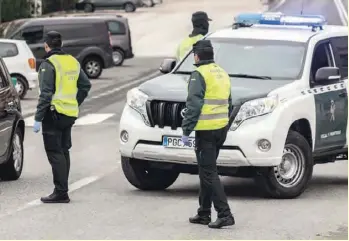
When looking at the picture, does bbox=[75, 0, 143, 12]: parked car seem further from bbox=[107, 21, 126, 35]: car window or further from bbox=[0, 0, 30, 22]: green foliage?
bbox=[107, 21, 126, 35]: car window

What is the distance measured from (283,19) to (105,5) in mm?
52994

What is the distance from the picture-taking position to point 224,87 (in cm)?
981

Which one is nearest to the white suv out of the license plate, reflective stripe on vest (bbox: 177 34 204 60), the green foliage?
the license plate

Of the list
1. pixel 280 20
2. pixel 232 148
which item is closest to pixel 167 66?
pixel 280 20

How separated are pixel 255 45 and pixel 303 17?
2.76 ft

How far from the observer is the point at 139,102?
38.6ft

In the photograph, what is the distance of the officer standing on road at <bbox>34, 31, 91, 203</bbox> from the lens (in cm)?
1108

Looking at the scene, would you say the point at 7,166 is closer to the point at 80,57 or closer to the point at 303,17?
the point at 303,17


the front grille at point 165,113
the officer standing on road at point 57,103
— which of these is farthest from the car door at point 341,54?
the officer standing on road at point 57,103

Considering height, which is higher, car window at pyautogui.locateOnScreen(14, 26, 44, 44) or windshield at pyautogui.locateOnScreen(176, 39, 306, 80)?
windshield at pyautogui.locateOnScreen(176, 39, 306, 80)

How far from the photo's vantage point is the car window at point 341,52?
12891 mm

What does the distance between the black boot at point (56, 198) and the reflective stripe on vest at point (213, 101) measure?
2.15 m

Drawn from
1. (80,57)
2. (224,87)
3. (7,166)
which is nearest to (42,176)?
(7,166)

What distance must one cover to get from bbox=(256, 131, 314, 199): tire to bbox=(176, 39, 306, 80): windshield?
833mm
